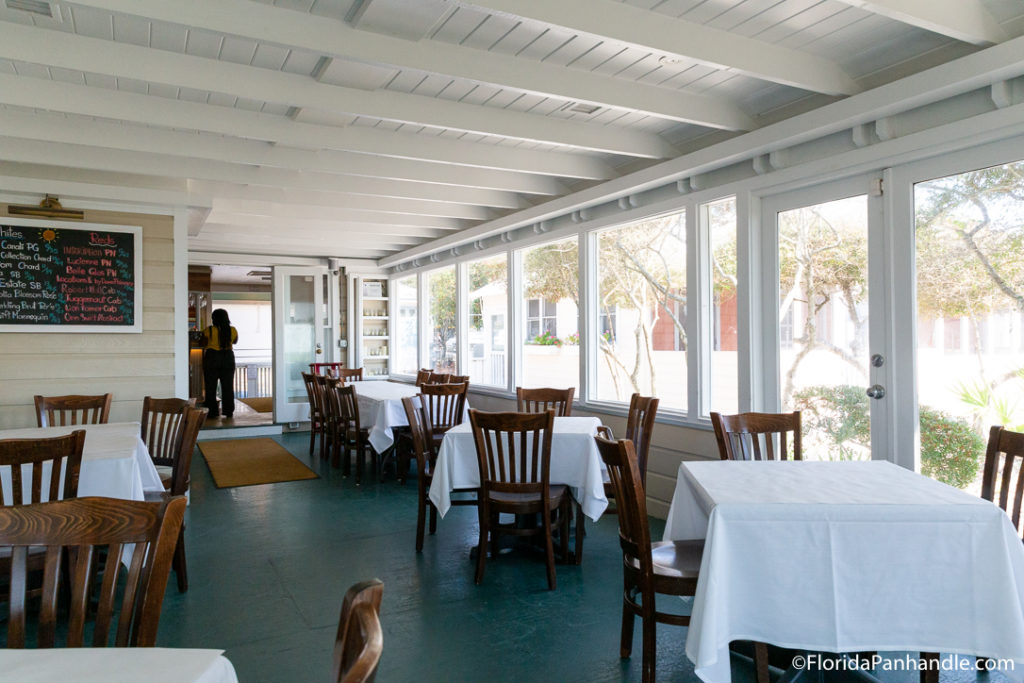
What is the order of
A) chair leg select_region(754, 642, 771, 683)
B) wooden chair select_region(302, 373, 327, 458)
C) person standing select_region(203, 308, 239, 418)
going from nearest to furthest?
chair leg select_region(754, 642, 771, 683) < wooden chair select_region(302, 373, 327, 458) < person standing select_region(203, 308, 239, 418)

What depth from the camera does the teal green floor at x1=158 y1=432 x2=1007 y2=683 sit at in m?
2.73

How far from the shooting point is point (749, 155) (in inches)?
170

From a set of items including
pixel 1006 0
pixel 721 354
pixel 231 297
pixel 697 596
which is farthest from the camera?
pixel 231 297

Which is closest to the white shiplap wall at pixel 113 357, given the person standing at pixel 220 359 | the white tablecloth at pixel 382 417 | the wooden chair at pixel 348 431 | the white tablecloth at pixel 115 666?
the wooden chair at pixel 348 431

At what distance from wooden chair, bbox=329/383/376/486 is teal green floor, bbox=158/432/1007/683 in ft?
4.18

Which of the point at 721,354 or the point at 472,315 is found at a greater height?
the point at 472,315

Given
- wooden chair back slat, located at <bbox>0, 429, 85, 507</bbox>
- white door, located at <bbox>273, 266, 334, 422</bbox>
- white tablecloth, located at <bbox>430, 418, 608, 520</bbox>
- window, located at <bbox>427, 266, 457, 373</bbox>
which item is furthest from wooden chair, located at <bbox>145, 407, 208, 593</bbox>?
white door, located at <bbox>273, 266, 334, 422</bbox>

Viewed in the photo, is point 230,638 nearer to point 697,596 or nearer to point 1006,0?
point 697,596

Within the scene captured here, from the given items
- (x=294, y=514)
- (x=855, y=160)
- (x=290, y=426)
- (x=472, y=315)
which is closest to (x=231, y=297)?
(x=290, y=426)

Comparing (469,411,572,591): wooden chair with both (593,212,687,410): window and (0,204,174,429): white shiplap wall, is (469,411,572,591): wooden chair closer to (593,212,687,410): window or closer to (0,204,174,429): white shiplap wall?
(593,212,687,410): window

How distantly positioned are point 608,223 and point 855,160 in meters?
2.40

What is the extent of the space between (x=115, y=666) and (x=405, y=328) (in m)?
9.88

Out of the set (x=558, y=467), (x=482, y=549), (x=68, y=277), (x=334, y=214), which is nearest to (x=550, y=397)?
(x=558, y=467)

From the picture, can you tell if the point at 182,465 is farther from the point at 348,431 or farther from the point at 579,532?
the point at 348,431
